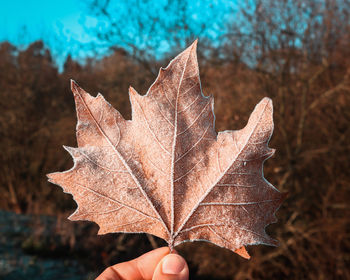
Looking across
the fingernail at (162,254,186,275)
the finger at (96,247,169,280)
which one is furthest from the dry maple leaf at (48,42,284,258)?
the finger at (96,247,169,280)

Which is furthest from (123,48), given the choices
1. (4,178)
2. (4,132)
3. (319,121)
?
(4,178)

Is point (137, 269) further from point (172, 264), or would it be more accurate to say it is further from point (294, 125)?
point (294, 125)

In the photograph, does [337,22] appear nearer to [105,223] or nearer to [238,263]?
[238,263]

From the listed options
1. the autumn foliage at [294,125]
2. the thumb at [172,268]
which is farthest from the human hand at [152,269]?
the autumn foliage at [294,125]

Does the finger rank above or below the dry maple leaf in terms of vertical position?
below

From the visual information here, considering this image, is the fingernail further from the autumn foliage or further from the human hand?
the autumn foliage

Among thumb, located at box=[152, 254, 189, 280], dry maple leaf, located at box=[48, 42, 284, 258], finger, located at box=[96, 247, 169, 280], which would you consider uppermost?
dry maple leaf, located at box=[48, 42, 284, 258]
